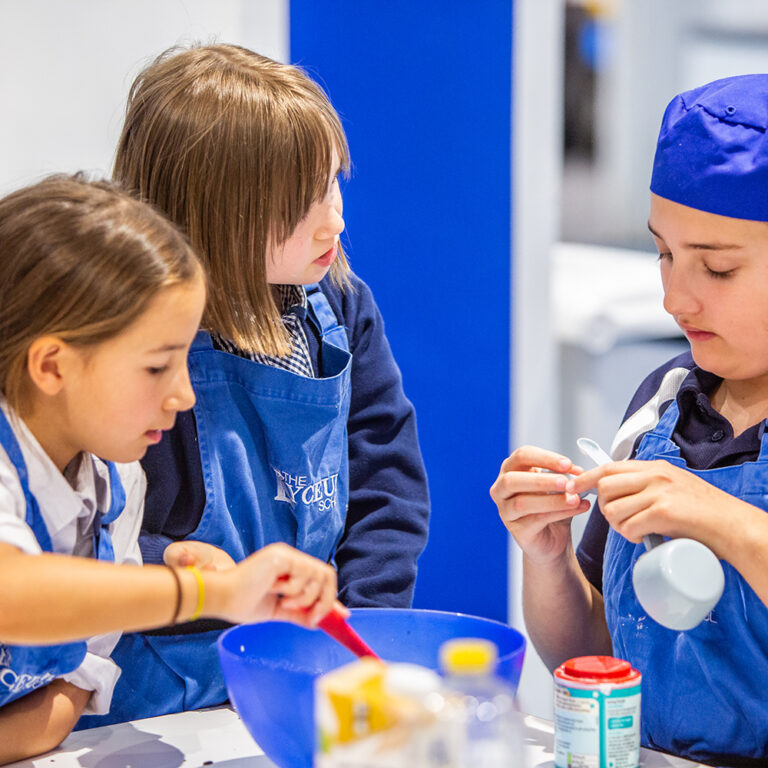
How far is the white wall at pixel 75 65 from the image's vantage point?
1.53 meters

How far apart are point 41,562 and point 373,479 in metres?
0.54

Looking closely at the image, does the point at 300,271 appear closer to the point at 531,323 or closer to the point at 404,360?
the point at 404,360

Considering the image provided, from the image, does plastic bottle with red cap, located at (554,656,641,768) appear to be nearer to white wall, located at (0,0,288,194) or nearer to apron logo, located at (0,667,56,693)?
apron logo, located at (0,667,56,693)

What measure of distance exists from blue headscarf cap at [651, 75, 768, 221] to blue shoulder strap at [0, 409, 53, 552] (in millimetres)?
627

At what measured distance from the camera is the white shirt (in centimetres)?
92

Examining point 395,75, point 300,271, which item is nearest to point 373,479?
point 300,271

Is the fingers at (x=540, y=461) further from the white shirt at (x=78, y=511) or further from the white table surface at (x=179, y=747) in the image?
the white shirt at (x=78, y=511)

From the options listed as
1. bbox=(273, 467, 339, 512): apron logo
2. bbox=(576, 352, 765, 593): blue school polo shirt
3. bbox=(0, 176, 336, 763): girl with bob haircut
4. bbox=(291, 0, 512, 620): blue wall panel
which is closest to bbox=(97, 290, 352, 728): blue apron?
bbox=(273, 467, 339, 512): apron logo

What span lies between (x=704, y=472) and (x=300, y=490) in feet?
1.35

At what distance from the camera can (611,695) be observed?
86 cm

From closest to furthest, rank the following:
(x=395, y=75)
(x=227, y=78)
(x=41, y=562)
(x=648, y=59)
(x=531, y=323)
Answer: (x=41, y=562), (x=227, y=78), (x=395, y=75), (x=531, y=323), (x=648, y=59)

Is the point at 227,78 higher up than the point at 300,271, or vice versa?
the point at 227,78

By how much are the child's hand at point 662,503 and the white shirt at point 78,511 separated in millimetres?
453

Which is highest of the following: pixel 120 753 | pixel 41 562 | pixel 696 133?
pixel 696 133
